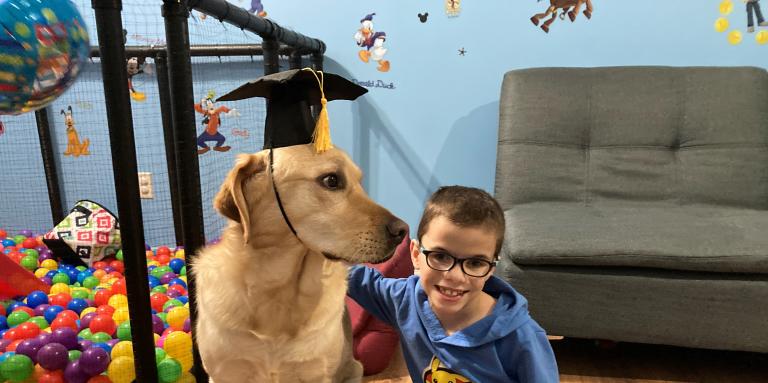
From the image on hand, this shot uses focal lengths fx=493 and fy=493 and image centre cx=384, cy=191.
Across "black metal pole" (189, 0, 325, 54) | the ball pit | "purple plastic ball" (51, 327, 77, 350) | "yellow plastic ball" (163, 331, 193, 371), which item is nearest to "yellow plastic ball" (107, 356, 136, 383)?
the ball pit

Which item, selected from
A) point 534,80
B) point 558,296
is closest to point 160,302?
point 558,296

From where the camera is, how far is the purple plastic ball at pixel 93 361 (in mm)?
1623

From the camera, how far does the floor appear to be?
1.98 m

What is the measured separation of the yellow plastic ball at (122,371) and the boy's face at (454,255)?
1066 millimetres

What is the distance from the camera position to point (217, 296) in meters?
1.18

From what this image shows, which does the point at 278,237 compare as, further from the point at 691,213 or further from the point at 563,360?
the point at 691,213

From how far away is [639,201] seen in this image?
2375 mm

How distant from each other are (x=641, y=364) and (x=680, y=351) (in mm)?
247

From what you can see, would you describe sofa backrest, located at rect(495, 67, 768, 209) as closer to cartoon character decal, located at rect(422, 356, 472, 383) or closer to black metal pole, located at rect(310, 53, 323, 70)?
black metal pole, located at rect(310, 53, 323, 70)

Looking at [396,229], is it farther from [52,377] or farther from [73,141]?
[73,141]

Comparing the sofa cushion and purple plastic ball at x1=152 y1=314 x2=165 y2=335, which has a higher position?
the sofa cushion

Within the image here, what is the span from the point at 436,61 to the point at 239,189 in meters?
2.02

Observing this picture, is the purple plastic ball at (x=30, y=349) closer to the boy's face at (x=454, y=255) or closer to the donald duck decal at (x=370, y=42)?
the boy's face at (x=454, y=255)

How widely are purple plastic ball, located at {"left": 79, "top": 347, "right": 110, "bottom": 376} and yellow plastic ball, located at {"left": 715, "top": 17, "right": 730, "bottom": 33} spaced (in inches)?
123
